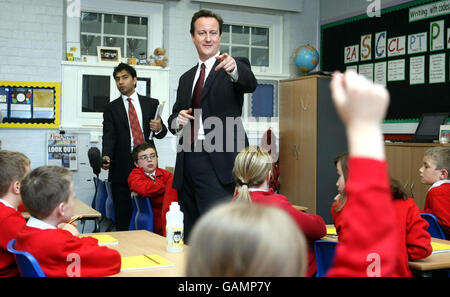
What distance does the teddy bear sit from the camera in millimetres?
6820

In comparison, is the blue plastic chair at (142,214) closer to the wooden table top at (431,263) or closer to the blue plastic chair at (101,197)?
the blue plastic chair at (101,197)

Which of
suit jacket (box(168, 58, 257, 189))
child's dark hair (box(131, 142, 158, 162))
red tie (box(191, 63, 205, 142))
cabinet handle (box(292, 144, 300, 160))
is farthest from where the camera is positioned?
cabinet handle (box(292, 144, 300, 160))

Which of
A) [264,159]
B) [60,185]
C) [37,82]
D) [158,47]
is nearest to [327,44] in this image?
[158,47]

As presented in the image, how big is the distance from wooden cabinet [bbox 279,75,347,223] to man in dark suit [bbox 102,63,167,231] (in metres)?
2.70

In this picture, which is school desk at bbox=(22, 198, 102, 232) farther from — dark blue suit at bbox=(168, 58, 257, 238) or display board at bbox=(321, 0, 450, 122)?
display board at bbox=(321, 0, 450, 122)

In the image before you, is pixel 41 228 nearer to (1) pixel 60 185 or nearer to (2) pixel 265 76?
(1) pixel 60 185

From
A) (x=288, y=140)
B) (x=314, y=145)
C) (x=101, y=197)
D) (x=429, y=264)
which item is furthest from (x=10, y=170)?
(x=288, y=140)

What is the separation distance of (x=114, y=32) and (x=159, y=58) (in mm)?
653

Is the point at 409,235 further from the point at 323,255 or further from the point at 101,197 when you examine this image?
the point at 101,197

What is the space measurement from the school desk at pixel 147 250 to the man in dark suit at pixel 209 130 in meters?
0.35

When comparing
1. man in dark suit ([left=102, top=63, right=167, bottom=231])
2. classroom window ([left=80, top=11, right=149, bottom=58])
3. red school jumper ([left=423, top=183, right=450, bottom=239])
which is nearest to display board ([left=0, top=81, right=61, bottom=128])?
classroom window ([left=80, top=11, right=149, bottom=58])

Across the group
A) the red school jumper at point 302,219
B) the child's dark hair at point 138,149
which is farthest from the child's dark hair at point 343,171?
the child's dark hair at point 138,149

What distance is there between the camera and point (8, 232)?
2068 mm
